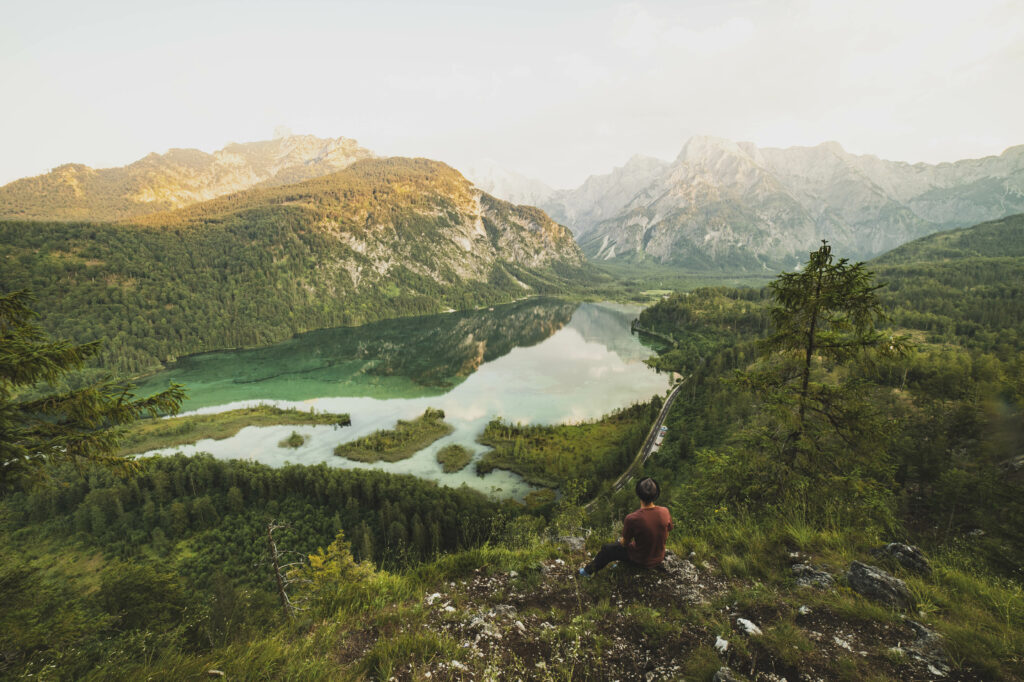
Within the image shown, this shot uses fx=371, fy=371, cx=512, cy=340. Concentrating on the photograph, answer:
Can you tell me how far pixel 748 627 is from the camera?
5613 millimetres

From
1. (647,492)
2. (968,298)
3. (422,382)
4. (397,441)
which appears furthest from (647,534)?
(968,298)

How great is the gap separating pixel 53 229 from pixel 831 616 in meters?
237

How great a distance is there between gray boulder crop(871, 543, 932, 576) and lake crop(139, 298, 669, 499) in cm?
4358

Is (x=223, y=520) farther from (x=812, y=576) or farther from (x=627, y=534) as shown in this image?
(x=812, y=576)

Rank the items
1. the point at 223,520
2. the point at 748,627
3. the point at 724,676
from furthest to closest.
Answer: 1. the point at 223,520
2. the point at 748,627
3. the point at 724,676

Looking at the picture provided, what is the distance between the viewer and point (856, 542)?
808 centimetres

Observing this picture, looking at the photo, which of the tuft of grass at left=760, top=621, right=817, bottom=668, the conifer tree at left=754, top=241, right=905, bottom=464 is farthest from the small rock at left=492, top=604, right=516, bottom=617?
the conifer tree at left=754, top=241, right=905, bottom=464

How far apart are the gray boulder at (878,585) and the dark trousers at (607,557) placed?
3.80m

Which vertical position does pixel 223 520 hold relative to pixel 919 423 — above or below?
below

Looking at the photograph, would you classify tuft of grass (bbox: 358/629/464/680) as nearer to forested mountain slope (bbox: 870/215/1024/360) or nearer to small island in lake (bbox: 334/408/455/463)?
small island in lake (bbox: 334/408/455/463)

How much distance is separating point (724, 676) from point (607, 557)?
10.1 feet

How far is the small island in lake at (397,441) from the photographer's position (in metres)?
57.2

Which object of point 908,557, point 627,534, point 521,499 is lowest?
point 521,499

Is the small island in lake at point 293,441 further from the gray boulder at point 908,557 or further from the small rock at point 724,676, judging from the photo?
the gray boulder at point 908,557
